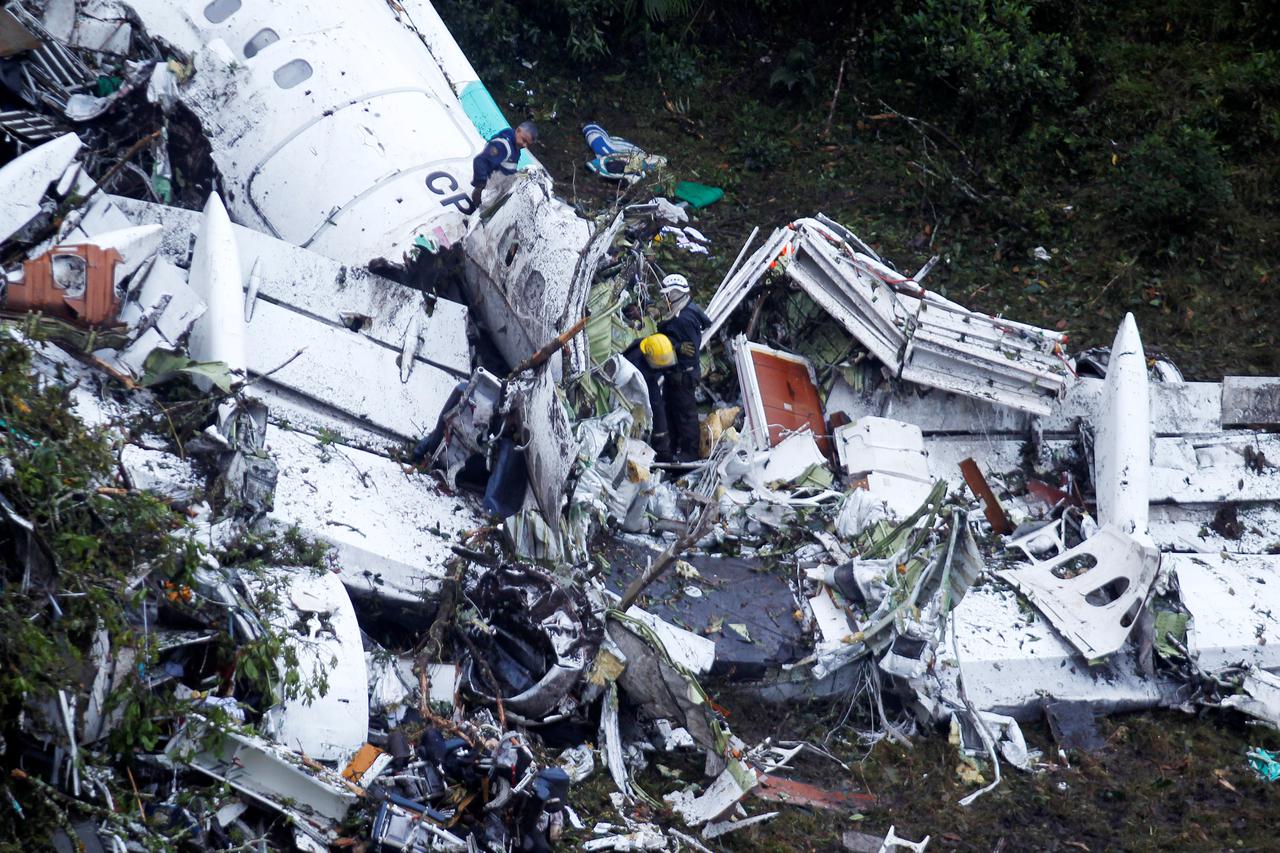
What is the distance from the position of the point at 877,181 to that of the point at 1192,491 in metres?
4.45

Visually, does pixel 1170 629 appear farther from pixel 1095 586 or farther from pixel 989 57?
pixel 989 57

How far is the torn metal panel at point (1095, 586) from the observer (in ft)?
22.3

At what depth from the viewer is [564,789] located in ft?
16.7

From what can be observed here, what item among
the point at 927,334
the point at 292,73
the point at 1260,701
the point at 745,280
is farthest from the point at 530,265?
the point at 1260,701

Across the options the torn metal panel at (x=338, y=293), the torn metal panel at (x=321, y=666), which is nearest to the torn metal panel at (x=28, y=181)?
the torn metal panel at (x=338, y=293)

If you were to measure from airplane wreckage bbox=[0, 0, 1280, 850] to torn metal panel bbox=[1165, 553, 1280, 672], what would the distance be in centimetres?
2

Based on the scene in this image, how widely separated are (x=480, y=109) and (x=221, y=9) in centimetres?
199

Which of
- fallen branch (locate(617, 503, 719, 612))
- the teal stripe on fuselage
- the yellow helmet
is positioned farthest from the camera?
the teal stripe on fuselage

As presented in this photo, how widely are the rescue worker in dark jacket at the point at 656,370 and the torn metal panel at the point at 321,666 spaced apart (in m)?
2.67

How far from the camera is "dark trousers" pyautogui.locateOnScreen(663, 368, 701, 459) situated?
25.8ft

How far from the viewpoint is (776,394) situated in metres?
8.16

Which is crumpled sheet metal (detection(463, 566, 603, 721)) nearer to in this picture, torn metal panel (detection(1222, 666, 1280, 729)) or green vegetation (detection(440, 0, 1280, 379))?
torn metal panel (detection(1222, 666, 1280, 729))

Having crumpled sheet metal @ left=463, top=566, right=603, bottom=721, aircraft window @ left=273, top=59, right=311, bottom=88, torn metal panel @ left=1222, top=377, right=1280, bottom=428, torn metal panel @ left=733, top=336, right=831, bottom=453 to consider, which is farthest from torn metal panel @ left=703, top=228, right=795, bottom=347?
torn metal panel @ left=1222, top=377, right=1280, bottom=428

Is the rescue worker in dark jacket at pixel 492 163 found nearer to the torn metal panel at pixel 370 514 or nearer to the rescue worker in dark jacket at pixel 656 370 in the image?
the rescue worker in dark jacket at pixel 656 370
